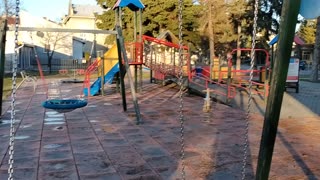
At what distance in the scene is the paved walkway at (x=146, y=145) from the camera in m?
A: 4.79

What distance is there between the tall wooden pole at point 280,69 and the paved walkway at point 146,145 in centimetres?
207

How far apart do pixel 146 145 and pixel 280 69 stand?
3913 mm

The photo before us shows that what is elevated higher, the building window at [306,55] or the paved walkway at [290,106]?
the building window at [306,55]

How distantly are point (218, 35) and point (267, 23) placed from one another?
1078cm

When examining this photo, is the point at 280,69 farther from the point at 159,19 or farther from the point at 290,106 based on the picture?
the point at 159,19

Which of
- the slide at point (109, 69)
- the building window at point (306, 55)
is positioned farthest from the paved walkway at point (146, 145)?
the building window at point (306, 55)

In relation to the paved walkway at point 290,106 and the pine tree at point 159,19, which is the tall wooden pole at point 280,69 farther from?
the pine tree at point 159,19

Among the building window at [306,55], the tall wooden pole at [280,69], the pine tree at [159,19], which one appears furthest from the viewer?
the building window at [306,55]

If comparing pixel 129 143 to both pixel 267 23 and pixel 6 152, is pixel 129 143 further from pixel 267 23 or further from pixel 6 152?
pixel 267 23

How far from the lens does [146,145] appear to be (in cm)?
616

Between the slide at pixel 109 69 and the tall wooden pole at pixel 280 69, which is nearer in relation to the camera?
the tall wooden pole at pixel 280 69

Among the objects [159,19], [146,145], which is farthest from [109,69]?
[159,19]

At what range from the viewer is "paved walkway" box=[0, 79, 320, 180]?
479cm

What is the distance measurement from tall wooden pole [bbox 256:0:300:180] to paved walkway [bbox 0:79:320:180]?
2068 mm
